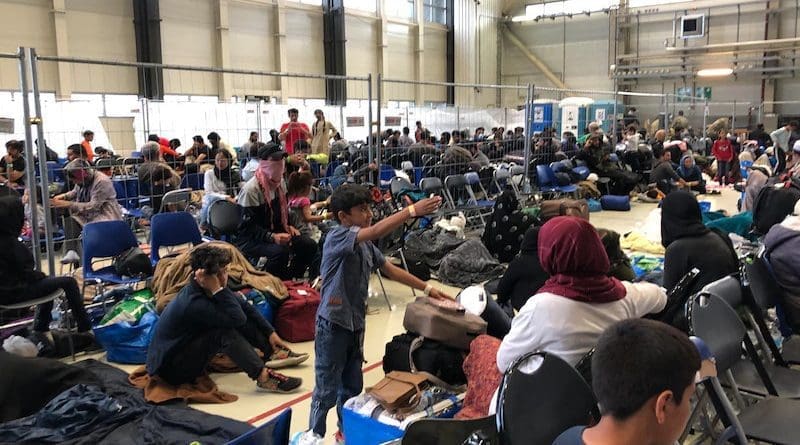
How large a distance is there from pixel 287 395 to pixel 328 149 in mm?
6996

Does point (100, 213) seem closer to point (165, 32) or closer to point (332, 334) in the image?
point (332, 334)

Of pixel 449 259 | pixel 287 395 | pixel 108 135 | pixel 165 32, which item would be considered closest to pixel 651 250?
pixel 449 259

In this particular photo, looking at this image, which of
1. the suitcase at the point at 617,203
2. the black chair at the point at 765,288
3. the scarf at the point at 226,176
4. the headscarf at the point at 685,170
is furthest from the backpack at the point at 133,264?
the headscarf at the point at 685,170

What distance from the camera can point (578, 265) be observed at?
7.85 feet

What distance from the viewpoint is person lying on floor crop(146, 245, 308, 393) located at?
387cm

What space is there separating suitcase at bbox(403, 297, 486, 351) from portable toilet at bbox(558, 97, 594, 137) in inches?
578

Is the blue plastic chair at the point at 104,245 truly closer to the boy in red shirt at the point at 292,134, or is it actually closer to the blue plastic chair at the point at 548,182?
the boy in red shirt at the point at 292,134

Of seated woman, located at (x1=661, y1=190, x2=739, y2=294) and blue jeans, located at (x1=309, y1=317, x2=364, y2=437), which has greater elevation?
seated woman, located at (x1=661, y1=190, x2=739, y2=294)

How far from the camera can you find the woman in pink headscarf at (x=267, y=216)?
19.1 ft

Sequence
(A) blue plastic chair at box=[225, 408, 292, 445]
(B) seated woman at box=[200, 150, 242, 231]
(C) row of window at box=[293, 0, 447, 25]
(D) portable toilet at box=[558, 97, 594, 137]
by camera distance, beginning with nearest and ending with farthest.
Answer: (A) blue plastic chair at box=[225, 408, 292, 445]
(B) seated woman at box=[200, 150, 242, 231]
(D) portable toilet at box=[558, 97, 594, 137]
(C) row of window at box=[293, 0, 447, 25]

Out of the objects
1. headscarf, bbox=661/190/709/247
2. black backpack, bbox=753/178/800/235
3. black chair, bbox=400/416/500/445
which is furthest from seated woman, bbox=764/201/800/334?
black chair, bbox=400/416/500/445

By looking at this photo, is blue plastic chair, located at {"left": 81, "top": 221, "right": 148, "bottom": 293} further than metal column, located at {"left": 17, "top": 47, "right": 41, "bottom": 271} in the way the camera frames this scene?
Yes

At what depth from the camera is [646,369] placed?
1.38m

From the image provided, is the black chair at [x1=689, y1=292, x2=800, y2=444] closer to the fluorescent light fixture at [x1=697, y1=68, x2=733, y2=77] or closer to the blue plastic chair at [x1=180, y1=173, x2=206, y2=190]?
the blue plastic chair at [x1=180, y1=173, x2=206, y2=190]
